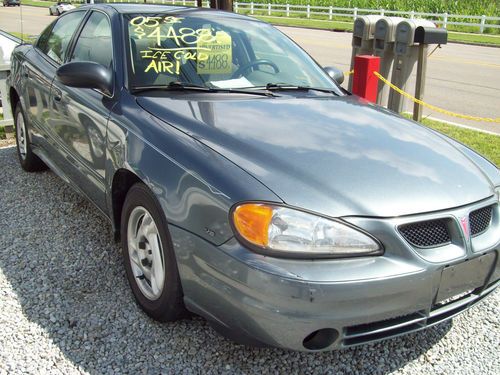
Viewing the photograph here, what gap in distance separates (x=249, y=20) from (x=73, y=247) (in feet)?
7.01

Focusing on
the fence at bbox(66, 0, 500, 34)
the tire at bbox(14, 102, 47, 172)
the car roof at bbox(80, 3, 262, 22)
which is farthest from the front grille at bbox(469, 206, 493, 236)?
the fence at bbox(66, 0, 500, 34)

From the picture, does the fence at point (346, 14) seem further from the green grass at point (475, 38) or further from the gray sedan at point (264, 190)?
the gray sedan at point (264, 190)

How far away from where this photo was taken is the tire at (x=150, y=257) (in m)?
2.63

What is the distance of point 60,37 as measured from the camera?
4.48 m

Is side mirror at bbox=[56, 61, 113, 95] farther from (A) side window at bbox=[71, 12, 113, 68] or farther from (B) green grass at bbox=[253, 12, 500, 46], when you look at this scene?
(B) green grass at bbox=[253, 12, 500, 46]

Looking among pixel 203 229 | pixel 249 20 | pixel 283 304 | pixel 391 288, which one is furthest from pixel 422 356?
pixel 249 20

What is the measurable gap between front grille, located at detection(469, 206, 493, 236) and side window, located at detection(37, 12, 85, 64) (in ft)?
10.4

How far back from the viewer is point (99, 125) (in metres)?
3.26

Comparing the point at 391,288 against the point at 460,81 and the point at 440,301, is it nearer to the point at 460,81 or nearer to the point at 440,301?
the point at 440,301

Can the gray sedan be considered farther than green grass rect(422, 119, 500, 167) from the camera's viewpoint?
No

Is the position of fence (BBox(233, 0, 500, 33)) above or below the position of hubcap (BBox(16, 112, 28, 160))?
below

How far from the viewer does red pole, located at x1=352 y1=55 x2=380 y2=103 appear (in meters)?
6.38

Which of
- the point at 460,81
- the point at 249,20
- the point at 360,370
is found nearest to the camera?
the point at 360,370

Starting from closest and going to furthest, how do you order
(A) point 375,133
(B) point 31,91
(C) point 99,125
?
(A) point 375,133, (C) point 99,125, (B) point 31,91
